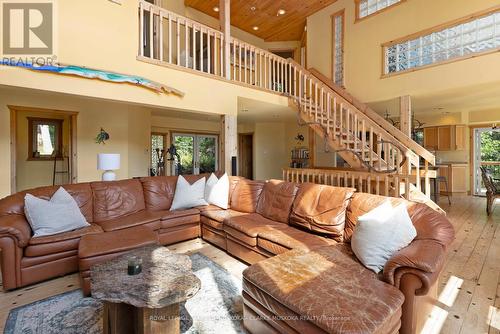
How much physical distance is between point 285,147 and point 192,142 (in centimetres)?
334

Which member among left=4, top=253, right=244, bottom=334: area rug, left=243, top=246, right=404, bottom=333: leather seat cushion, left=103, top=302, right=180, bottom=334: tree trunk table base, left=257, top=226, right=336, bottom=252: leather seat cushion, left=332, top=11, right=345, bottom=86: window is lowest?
left=4, top=253, right=244, bottom=334: area rug

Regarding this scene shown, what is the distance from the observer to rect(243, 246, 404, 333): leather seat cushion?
1.28 m

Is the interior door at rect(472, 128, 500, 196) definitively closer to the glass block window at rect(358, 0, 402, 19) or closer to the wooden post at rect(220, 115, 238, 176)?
the glass block window at rect(358, 0, 402, 19)

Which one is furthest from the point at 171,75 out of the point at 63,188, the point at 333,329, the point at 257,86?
the point at 333,329

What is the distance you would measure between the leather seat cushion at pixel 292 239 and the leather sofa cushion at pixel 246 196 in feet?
3.11

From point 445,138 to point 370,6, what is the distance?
444 centimetres

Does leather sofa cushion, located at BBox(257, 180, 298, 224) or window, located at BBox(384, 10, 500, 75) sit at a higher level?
window, located at BBox(384, 10, 500, 75)

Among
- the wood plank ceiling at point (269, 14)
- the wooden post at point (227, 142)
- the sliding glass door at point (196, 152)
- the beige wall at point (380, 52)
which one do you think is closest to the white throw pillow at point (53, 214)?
the wooden post at point (227, 142)

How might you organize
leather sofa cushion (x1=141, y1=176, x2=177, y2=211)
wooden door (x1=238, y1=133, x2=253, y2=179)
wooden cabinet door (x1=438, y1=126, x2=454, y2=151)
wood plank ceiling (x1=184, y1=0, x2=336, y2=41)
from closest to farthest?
leather sofa cushion (x1=141, y1=176, x2=177, y2=211)
wood plank ceiling (x1=184, y1=0, x2=336, y2=41)
wooden cabinet door (x1=438, y1=126, x2=454, y2=151)
wooden door (x1=238, y1=133, x2=253, y2=179)

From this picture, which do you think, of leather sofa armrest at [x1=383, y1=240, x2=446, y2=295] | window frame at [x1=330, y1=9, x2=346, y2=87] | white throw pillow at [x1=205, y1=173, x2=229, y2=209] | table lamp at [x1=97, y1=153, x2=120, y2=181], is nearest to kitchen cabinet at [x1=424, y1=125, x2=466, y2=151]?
window frame at [x1=330, y1=9, x2=346, y2=87]

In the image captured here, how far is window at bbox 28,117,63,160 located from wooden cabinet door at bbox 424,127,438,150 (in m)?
10.2

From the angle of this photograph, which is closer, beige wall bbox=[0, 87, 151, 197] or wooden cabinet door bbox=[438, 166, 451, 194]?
beige wall bbox=[0, 87, 151, 197]

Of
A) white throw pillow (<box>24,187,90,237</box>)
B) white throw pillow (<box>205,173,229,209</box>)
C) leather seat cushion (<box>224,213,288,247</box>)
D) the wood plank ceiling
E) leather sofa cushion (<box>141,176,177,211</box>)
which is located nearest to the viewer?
white throw pillow (<box>24,187,90,237</box>)

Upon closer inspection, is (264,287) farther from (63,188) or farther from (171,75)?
(171,75)
